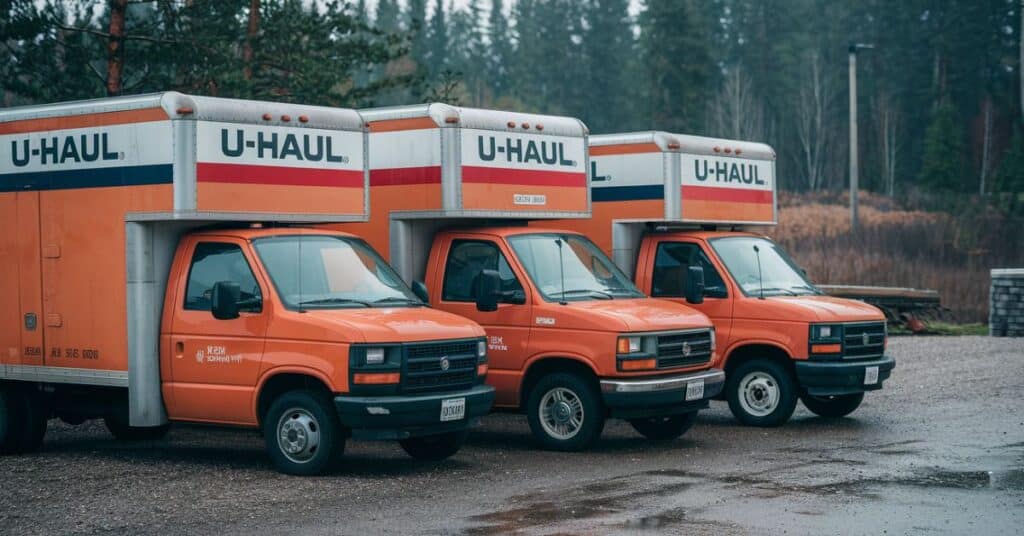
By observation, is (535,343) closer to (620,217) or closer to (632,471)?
(632,471)

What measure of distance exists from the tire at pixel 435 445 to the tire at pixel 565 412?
0.91m

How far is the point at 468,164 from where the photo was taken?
1382 cm

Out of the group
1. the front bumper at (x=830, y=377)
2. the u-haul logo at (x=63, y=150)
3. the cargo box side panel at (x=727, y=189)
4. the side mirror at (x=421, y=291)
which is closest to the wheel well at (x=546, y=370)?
the side mirror at (x=421, y=291)

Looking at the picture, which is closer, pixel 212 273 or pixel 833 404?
pixel 212 273

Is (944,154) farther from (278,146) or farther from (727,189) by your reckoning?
(278,146)

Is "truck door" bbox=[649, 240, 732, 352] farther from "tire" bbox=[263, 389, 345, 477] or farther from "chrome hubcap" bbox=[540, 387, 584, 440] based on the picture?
"tire" bbox=[263, 389, 345, 477]

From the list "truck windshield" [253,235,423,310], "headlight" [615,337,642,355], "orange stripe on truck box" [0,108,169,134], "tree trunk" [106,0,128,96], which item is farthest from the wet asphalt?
"tree trunk" [106,0,128,96]

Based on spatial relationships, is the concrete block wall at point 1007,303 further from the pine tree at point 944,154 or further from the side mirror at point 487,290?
the pine tree at point 944,154

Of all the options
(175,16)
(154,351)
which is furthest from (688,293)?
(175,16)

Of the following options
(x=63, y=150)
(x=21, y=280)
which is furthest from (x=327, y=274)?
(x=21, y=280)

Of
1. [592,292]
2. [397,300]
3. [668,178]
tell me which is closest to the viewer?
[397,300]

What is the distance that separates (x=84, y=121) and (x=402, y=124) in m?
3.16

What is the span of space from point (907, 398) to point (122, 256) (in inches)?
390

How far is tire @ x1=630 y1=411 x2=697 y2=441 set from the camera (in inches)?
548
